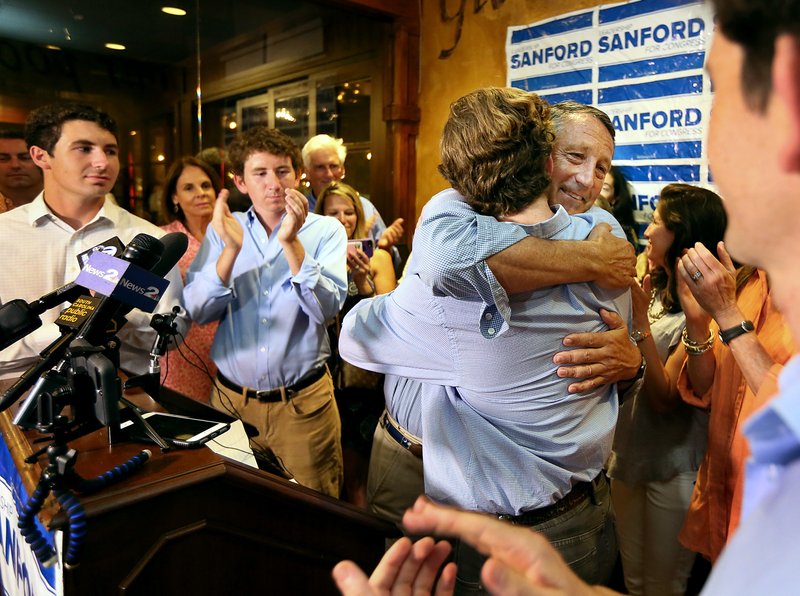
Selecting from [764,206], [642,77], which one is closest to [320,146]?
[642,77]

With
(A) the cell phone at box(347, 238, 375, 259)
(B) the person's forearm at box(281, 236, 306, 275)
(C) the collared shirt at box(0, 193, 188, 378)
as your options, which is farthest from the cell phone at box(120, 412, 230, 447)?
(A) the cell phone at box(347, 238, 375, 259)

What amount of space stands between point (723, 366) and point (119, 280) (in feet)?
4.64

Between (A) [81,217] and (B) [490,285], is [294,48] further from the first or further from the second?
(B) [490,285]

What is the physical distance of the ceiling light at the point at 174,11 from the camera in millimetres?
3108

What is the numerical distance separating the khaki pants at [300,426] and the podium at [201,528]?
0.97m

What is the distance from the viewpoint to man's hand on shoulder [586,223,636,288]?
107 centimetres

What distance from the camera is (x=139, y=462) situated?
972mm

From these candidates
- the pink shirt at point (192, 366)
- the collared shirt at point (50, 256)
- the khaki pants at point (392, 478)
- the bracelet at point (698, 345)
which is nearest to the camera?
the khaki pants at point (392, 478)

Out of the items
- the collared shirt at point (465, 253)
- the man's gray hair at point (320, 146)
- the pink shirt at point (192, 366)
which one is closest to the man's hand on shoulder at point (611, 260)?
the collared shirt at point (465, 253)

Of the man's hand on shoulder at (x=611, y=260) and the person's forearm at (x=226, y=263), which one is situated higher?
the man's hand on shoulder at (x=611, y=260)

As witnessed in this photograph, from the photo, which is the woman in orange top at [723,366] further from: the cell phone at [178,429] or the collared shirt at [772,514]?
the cell phone at [178,429]

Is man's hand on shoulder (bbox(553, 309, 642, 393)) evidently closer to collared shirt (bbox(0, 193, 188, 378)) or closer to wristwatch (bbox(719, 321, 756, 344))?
wristwatch (bbox(719, 321, 756, 344))

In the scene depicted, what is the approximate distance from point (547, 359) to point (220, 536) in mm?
638

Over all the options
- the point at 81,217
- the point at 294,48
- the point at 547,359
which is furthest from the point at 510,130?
the point at 294,48
